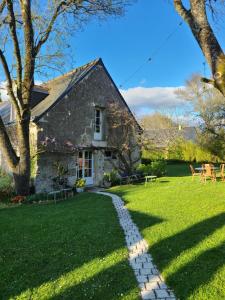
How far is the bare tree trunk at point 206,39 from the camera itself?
3776 millimetres

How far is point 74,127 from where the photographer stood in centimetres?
1742

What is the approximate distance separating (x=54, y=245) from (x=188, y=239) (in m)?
2.76

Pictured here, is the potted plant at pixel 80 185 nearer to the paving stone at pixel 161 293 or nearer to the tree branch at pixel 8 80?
the tree branch at pixel 8 80

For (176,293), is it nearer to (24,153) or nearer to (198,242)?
(198,242)

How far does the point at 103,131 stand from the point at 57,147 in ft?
13.4

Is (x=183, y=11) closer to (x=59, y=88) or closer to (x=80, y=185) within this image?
(x=80, y=185)

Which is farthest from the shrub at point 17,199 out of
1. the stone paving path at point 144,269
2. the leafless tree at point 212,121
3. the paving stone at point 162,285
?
the leafless tree at point 212,121

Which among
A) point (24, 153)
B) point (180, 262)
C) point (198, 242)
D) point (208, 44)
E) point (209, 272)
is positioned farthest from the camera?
point (24, 153)

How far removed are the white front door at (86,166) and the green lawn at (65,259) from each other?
915cm

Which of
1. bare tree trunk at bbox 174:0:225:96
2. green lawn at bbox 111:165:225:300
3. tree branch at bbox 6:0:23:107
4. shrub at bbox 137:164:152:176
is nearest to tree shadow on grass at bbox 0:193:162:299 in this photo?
A: green lawn at bbox 111:165:225:300

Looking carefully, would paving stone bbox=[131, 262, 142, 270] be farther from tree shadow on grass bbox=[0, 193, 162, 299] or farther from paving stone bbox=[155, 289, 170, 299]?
paving stone bbox=[155, 289, 170, 299]

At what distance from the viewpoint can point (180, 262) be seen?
5.09 m

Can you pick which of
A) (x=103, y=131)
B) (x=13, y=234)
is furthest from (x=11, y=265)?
(x=103, y=131)

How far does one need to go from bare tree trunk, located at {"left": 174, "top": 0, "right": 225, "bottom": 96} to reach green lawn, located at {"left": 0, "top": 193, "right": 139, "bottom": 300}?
9.97 feet
